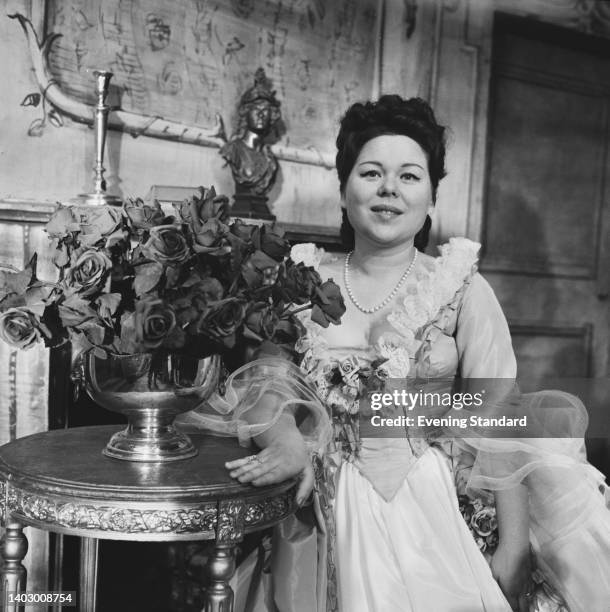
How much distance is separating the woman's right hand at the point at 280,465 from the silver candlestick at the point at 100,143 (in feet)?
2.72

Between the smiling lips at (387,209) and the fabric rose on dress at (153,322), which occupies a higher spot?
the smiling lips at (387,209)

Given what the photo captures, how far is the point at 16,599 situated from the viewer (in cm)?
150

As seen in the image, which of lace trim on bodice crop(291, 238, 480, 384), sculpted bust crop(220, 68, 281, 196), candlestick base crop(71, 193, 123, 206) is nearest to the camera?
lace trim on bodice crop(291, 238, 480, 384)

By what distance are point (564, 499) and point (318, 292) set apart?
66 cm

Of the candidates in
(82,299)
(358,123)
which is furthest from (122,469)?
(358,123)

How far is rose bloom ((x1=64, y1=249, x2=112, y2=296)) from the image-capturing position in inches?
53.0

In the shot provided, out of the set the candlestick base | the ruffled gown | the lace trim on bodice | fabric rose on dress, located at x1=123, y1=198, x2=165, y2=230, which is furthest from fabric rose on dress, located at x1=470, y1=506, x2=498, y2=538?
the candlestick base

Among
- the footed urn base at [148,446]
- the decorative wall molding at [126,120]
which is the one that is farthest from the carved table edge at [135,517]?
the decorative wall molding at [126,120]

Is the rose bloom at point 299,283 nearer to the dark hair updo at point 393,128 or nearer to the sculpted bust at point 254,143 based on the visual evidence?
the dark hair updo at point 393,128

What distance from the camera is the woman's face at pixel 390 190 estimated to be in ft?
6.00

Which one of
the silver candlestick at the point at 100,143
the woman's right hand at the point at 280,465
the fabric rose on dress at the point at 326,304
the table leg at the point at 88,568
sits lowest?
the table leg at the point at 88,568

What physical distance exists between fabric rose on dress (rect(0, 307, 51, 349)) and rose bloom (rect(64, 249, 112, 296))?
0.11m

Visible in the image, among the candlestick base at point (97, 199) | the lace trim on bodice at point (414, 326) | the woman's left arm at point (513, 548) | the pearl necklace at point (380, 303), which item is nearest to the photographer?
the woman's left arm at point (513, 548)

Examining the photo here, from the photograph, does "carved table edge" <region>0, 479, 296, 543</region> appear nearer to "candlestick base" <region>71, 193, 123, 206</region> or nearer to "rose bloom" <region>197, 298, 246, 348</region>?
"rose bloom" <region>197, 298, 246, 348</region>
